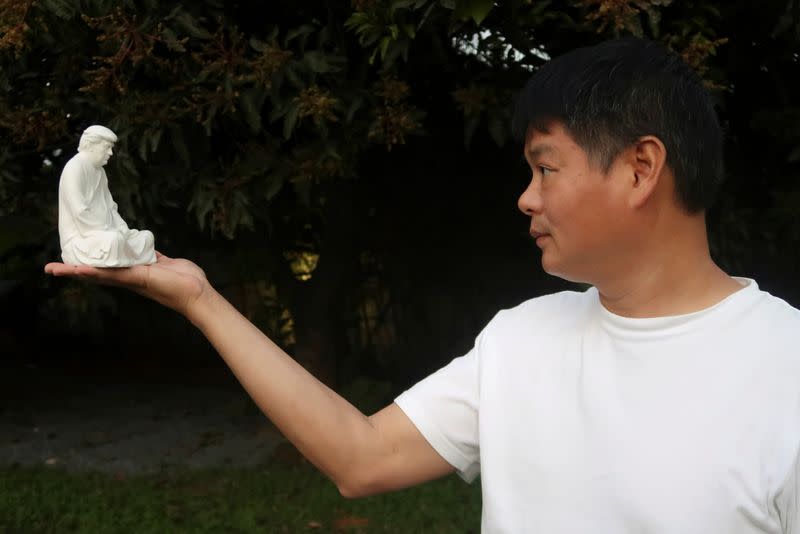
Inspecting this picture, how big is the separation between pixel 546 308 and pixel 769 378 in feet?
1.62

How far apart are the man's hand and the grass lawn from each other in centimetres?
320

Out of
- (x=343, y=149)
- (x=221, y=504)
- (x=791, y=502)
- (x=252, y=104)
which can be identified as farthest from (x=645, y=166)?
(x=221, y=504)

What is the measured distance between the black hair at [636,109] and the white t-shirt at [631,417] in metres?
0.25

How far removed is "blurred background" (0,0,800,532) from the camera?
4.17 m

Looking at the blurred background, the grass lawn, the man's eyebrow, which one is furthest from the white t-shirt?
the grass lawn

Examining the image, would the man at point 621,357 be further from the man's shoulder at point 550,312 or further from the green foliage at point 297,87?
the green foliage at point 297,87

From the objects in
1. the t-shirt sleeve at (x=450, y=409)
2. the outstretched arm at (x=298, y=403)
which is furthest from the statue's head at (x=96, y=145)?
the t-shirt sleeve at (x=450, y=409)

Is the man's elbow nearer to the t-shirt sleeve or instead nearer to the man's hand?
the t-shirt sleeve

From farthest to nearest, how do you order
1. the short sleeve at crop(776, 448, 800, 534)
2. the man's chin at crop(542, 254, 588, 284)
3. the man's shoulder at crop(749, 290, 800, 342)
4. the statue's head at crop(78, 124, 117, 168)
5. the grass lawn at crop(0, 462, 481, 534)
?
the grass lawn at crop(0, 462, 481, 534) < the statue's head at crop(78, 124, 117, 168) < the man's chin at crop(542, 254, 588, 284) < the man's shoulder at crop(749, 290, 800, 342) < the short sleeve at crop(776, 448, 800, 534)

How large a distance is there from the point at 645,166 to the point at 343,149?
302 cm

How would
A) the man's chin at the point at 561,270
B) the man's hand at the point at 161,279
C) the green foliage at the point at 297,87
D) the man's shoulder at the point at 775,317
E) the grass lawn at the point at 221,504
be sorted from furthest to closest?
the grass lawn at the point at 221,504 < the green foliage at the point at 297,87 < the man's hand at the point at 161,279 < the man's chin at the point at 561,270 < the man's shoulder at the point at 775,317

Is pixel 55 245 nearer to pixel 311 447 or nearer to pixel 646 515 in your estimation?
pixel 311 447

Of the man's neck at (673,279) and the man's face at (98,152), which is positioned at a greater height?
the man's face at (98,152)

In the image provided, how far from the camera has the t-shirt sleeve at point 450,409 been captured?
78.2 inches
